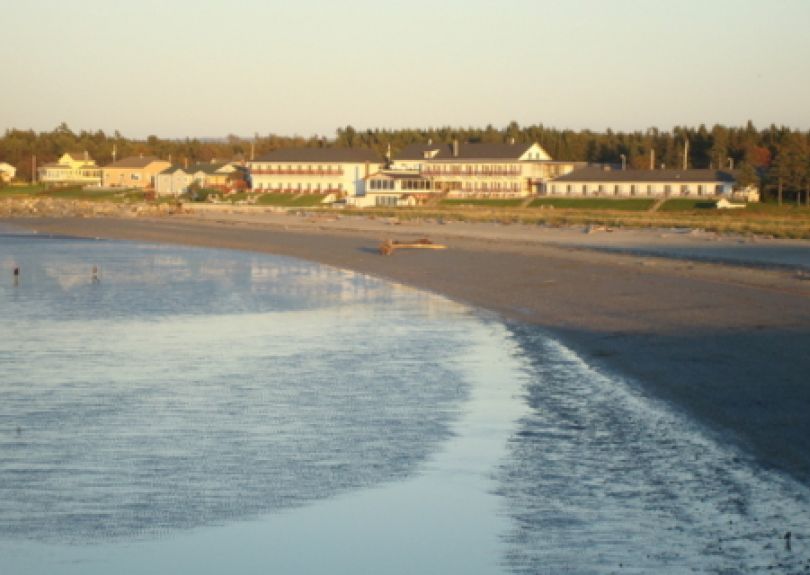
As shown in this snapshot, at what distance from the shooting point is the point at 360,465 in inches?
491

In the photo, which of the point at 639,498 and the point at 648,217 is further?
the point at 648,217

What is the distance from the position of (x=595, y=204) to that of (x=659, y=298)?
59.5 m

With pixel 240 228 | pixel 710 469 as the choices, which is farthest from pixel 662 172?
pixel 710 469

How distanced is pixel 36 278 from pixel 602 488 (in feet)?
98.8

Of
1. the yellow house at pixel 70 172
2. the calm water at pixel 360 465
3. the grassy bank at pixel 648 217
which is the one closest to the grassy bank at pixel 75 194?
the yellow house at pixel 70 172

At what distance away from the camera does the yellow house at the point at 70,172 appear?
14625 centimetres

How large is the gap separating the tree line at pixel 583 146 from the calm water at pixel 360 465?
59473mm

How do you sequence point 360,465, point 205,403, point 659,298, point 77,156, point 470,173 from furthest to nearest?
point 77,156 → point 470,173 → point 659,298 → point 205,403 → point 360,465

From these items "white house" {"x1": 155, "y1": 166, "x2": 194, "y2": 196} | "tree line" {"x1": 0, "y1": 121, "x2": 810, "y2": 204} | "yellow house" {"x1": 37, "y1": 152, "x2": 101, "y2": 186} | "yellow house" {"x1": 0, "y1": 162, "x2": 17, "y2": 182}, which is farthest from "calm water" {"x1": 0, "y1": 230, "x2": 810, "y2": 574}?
"yellow house" {"x1": 0, "y1": 162, "x2": 17, "y2": 182}

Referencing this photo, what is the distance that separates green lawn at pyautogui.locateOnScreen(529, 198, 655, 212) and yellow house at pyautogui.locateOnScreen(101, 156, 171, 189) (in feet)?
198

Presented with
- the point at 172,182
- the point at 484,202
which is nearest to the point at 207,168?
the point at 172,182

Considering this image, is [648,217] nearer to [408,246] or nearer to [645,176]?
[408,246]

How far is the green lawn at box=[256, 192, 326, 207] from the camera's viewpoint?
10540 cm

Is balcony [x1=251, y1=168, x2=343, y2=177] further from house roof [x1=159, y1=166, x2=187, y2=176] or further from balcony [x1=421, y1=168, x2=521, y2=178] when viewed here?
house roof [x1=159, y1=166, x2=187, y2=176]
